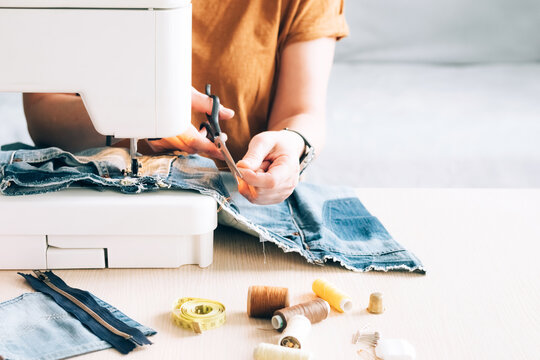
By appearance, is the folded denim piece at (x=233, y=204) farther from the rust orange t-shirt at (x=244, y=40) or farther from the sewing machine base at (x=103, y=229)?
the rust orange t-shirt at (x=244, y=40)

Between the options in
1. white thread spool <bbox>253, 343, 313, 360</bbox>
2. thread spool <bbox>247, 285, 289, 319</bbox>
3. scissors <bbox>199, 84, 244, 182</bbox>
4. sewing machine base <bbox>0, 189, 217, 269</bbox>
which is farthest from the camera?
scissors <bbox>199, 84, 244, 182</bbox>

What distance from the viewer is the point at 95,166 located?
101 cm

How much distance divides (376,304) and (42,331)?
401 millimetres

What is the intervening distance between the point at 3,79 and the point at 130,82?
0.16 m

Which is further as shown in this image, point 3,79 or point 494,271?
point 494,271

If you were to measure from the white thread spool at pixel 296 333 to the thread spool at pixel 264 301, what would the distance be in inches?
1.7

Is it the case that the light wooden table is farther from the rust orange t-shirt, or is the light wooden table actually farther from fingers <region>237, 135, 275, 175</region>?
the rust orange t-shirt

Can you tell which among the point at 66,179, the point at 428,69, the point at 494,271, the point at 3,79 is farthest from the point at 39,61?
the point at 428,69

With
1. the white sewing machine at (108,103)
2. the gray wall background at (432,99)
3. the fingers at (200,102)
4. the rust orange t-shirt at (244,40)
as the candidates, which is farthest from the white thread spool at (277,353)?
the gray wall background at (432,99)

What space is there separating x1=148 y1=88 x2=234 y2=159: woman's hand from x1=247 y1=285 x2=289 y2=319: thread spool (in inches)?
12.3

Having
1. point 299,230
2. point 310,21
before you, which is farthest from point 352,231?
point 310,21

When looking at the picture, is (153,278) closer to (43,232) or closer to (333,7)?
(43,232)

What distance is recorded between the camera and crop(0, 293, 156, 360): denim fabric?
0.73 meters

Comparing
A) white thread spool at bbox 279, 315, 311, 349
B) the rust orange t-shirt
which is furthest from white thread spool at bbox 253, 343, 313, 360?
the rust orange t-shirt
